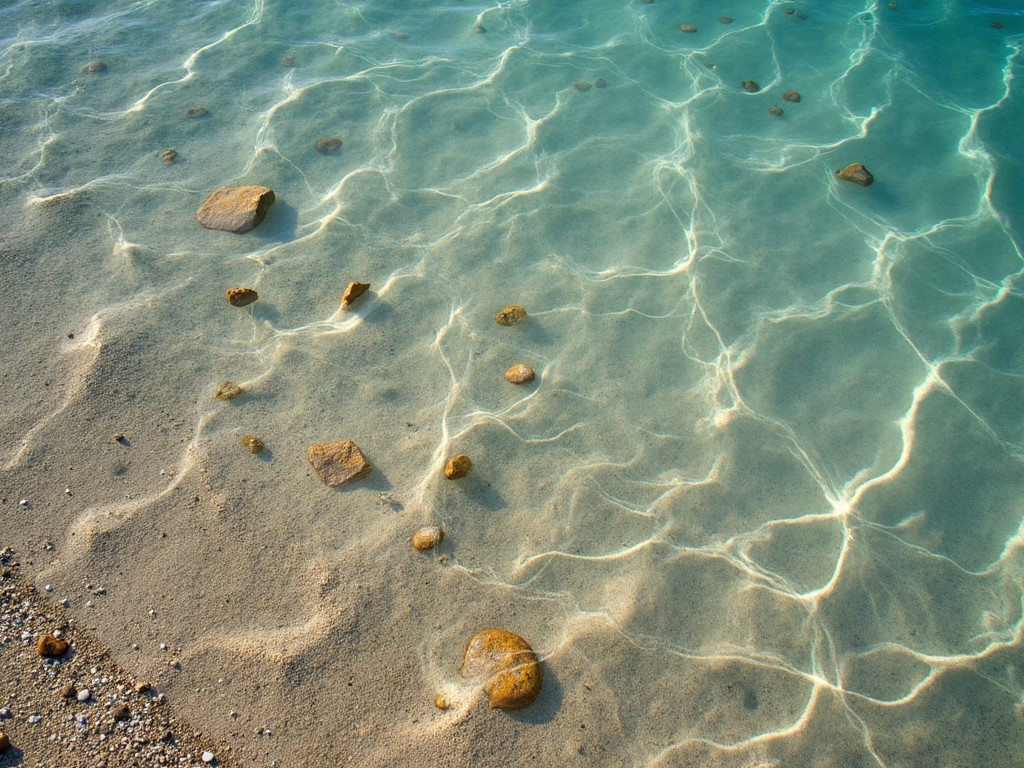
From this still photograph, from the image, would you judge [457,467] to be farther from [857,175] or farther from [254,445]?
[857,175]

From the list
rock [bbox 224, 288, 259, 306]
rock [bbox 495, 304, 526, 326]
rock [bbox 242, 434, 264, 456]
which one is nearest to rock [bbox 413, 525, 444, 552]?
rock [bbox 242, 434, 264, 456]

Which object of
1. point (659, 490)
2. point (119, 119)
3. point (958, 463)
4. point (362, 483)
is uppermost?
point (119, 119)

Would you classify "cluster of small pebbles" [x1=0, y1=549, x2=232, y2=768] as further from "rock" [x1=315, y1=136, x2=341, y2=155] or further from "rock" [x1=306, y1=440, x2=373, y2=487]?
"rock" [x1=315, y1=136, x2=341, y2=155]

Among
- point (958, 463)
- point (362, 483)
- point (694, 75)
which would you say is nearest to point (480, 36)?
point (694, 75)

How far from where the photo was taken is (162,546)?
3.14m

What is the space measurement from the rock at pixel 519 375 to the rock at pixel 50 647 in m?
2.39

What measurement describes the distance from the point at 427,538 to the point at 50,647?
1.56 meters

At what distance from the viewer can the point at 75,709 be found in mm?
2617

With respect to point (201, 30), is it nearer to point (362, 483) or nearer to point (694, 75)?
point (694, 75)

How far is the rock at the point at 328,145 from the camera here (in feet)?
17.2

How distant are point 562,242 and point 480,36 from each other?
3.12 meters

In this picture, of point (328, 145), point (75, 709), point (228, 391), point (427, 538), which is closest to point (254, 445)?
point (228, 391)

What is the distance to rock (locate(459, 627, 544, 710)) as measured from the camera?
108 inches

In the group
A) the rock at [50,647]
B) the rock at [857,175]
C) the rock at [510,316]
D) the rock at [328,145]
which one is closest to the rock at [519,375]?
the rock at [510,316]
